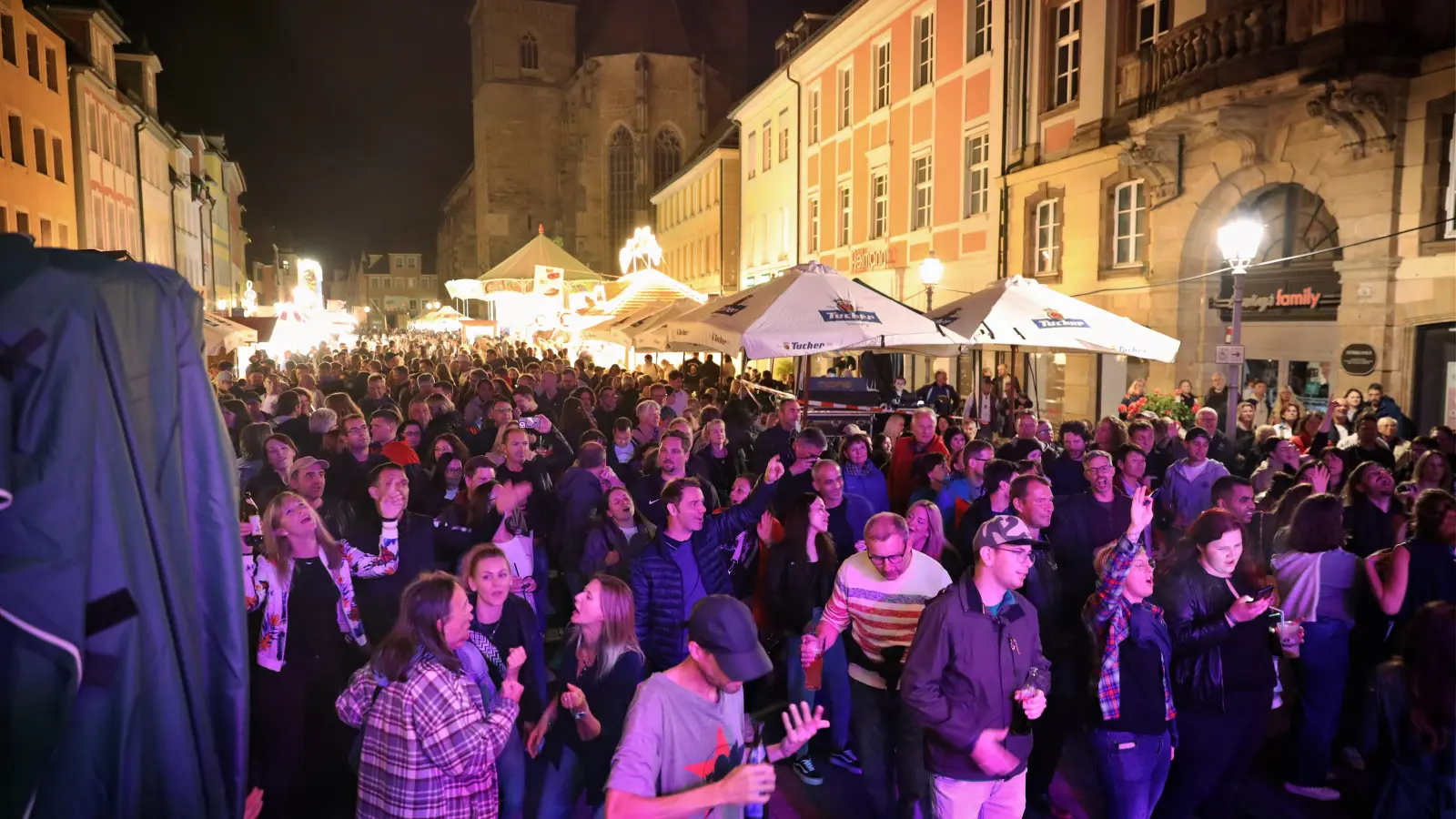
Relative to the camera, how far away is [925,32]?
79.2ft

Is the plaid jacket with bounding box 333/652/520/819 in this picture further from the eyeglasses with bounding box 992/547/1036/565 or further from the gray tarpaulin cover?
the eyeglasses with bounding box 992/547/1036/565

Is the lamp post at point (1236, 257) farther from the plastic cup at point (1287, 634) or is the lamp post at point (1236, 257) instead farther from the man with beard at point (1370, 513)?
the plastic cup at point (1287, 634)

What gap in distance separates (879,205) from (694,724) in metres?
25.6

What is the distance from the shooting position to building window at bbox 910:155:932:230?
958 inches

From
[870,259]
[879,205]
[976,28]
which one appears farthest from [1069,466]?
[879,205]

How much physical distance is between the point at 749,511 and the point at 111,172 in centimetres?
3618

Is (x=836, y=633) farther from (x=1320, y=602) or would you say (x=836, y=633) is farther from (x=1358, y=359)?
(x=1358, y=359)

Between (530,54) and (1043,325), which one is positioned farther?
(530,54)

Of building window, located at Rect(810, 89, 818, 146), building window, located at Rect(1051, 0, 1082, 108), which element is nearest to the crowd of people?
building window, located at Rect(1051, 0, 1082, 108)

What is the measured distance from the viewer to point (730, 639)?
9.46 feet

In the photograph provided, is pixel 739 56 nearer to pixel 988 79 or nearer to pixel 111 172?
pixel 111 172

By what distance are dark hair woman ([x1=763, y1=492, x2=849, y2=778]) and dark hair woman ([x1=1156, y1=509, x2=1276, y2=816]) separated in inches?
71.8

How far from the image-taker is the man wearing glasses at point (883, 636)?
15.1 ft

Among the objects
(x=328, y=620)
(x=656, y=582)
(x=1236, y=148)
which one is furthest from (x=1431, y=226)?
(x=328, y=620)
